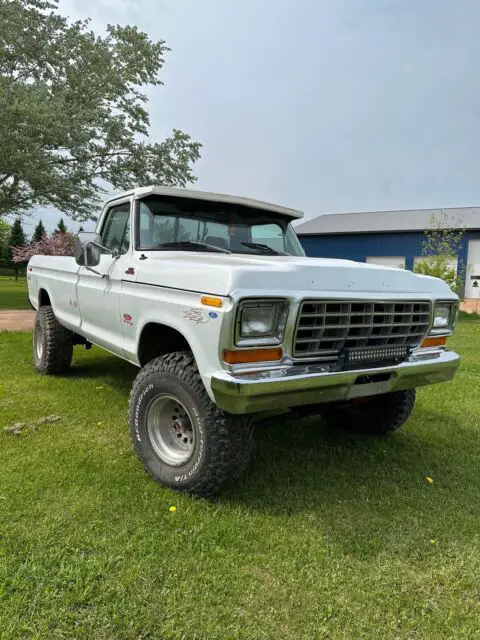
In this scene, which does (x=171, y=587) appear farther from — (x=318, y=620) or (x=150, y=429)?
(x=150, y=429)

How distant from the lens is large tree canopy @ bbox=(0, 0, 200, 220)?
13.9 meters

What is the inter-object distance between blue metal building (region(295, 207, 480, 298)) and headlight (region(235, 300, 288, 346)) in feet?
83.8

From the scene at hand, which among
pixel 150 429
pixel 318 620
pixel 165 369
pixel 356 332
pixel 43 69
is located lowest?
pixel 318 620

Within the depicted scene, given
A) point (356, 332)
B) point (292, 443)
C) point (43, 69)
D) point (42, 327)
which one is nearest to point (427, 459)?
point (292, 443)

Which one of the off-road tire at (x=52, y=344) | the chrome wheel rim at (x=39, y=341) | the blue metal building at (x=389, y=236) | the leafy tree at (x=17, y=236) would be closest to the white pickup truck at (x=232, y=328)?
the off-road tire at (x=52, y=344)

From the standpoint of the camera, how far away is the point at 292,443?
4062 mm

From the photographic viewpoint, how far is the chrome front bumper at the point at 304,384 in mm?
2543

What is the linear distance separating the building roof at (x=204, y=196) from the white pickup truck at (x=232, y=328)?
1cm

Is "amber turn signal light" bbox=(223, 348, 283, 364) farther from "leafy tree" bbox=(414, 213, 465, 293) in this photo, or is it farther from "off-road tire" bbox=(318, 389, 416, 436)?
"leafy tree" bbox=(414, 213, 465, 293)

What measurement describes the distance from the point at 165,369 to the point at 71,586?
1280 mm

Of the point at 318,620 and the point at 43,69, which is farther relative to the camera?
the point at 43,69

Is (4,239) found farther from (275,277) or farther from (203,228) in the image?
(275,277)

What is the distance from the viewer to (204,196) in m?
4.07

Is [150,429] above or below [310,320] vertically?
below
